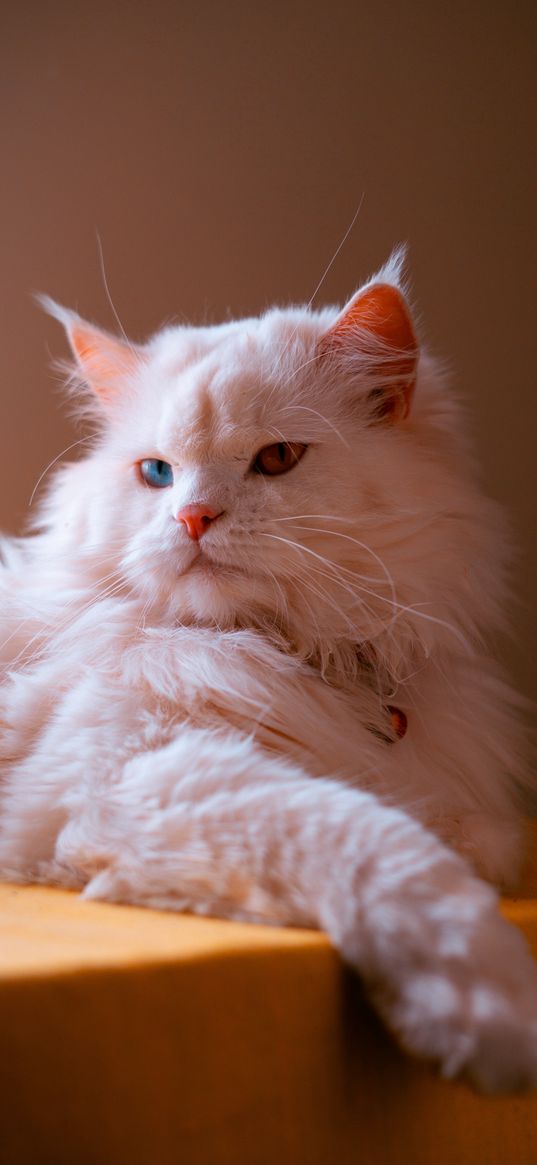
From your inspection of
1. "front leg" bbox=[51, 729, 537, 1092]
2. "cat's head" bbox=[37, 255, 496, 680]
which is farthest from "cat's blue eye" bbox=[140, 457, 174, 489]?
"front leg" bbox=[51, 729, 537, 1092]

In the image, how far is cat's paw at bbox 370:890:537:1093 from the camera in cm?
62

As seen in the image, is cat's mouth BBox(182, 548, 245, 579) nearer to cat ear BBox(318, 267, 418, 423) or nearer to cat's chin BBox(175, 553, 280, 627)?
cat's chin BBox(175, 553, 280, 627)

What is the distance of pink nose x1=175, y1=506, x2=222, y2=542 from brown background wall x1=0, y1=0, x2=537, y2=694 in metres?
1.11

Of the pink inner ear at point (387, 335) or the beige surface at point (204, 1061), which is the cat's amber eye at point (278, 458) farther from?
the beige surface at point (204, 1061)

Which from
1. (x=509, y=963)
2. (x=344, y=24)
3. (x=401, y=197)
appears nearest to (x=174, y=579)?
(x=509, y=963)

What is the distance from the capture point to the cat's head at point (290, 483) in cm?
116

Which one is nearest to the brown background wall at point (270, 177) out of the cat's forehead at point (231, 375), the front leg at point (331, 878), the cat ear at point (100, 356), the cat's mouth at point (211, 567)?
the cat ear at point (100, 356)

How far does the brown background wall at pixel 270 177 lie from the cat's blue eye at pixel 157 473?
38.5 inches

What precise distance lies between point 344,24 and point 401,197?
1.46 feet

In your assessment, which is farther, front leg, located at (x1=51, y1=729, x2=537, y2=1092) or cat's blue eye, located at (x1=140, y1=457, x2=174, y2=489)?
cat's blue eye, located at (x1=140, y1=457, x2=174, y2=489)

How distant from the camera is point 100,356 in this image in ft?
5.09

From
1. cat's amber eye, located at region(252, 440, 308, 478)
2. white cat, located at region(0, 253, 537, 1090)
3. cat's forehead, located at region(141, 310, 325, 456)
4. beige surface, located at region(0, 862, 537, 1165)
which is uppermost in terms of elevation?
cat's forehead, located at region(141, 310, 325, 456)

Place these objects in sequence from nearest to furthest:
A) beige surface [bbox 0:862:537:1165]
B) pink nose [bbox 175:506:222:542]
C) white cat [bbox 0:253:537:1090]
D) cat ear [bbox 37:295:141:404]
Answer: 1. beige surface [bbox 0:862:537:1165]
2. white cat [bbox 0:253:537:1090]
3. pink nose [bbox 175:506:222:542]
4. cat ear [bbox 37:295:141:404]

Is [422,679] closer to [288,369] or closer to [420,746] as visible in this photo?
[420,746]
